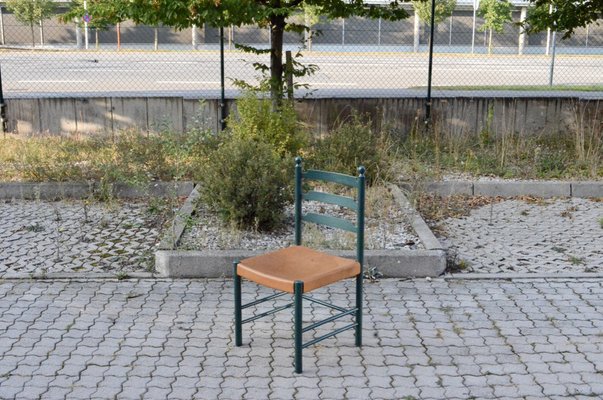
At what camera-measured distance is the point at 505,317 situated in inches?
201

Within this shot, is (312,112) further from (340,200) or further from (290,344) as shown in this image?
(290,344)

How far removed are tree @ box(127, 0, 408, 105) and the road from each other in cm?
477

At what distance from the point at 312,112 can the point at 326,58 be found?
16103 millimetres

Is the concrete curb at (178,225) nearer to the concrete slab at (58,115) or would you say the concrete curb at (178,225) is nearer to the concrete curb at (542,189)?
the concrete curb at (542,189)

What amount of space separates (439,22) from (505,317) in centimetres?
2684

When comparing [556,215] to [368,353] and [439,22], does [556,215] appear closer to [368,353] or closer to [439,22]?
[368,353]

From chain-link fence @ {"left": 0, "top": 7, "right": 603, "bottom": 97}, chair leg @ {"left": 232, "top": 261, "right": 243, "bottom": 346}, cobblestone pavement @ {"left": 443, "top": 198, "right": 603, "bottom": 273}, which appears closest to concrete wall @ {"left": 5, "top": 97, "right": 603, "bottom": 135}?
cobblestone pavement @ {"left": 443, "top": 198, "right": 603, "bottom": 273}

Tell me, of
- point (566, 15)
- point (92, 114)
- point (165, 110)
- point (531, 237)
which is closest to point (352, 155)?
point (531, 237)

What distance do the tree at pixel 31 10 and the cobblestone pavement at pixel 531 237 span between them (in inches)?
1086

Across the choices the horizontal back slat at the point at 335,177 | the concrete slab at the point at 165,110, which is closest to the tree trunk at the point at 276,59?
the concrete slab at the point at 165,110

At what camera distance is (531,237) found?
6.95 metres

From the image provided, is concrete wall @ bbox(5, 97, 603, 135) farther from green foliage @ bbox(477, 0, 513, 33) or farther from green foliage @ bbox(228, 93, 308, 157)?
green foliage @ bbox(477, 0, 513, 33)

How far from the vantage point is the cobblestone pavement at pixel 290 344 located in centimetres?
408

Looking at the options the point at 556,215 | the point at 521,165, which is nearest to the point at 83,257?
the point at 556,215
